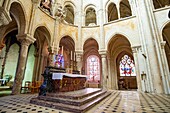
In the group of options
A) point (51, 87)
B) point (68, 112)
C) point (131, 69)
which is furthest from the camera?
point (131, 69)

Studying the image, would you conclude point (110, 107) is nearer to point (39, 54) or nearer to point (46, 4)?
point (46, 4)

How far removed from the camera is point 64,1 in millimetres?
11711

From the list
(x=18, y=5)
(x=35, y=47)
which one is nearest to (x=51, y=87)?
(x=18, y=5)

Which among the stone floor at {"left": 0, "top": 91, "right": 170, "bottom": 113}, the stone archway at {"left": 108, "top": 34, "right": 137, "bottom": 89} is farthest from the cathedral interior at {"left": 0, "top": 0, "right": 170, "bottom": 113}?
the stone archway at {"left": 108, "top": 34, "right": 137, "bottom": 89}

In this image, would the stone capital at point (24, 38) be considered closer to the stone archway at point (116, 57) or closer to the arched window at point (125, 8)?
the stone archway at point (116, 57)

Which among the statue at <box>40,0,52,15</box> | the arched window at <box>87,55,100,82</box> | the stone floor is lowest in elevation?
the stone floor

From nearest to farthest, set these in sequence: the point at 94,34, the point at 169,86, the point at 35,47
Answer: the point at 169,86
the point at 94,34
the point at 35,47

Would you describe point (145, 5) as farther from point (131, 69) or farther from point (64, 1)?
point (131, 69)

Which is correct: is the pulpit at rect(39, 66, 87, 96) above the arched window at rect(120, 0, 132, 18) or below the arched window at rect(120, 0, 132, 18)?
below

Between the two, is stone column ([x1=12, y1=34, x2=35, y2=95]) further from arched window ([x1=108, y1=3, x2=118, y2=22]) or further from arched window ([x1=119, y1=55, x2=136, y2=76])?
arched window ([x1=119, y1=55, x2=136, y2=76])

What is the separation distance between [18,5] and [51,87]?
5.94 metres

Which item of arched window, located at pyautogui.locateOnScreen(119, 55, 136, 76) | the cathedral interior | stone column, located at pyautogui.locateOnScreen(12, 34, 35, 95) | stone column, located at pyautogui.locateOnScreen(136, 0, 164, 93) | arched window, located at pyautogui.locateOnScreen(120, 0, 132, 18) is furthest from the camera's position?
arched window, located at pyautogui.locateOnScreen(119, 55, 136, 76)

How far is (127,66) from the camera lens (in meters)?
Answer: 16.3

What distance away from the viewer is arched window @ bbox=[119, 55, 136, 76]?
1602 centimetres
